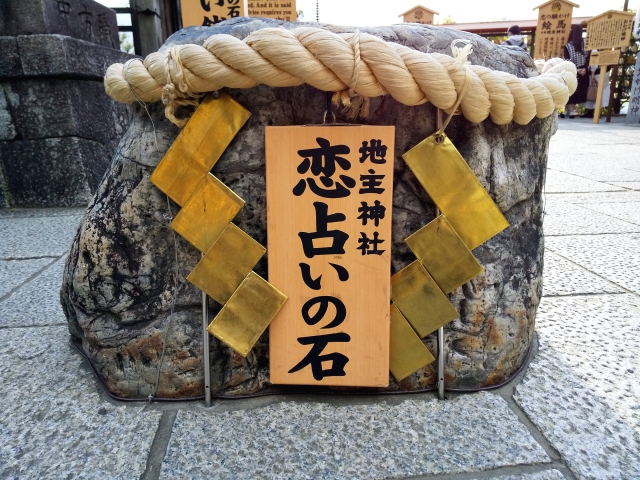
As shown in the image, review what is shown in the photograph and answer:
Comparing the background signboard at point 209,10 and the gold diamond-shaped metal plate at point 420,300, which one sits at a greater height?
the background signboard at point 209,10

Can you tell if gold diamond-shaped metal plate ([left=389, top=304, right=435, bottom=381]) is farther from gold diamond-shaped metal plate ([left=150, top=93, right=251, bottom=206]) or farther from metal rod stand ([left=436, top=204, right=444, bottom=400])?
gold diamond-shaped metal plate ([left=150, top=93, right=251, bottom=206])

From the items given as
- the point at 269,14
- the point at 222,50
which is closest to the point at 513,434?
the point at 222,50

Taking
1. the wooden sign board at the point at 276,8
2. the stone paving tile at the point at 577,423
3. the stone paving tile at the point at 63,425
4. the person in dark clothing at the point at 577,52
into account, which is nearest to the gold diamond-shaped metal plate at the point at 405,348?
the stone paving tile at the point at 577,423

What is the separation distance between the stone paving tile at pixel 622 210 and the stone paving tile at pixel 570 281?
0.97m

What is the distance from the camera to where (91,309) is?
1015mm

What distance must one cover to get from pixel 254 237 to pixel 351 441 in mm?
473

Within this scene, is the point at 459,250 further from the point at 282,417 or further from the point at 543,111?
the point at 282,417

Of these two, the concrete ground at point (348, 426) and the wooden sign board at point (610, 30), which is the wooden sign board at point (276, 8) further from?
the concrete ground at point (348, 426)

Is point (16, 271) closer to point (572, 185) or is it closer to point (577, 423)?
point (577, 423)

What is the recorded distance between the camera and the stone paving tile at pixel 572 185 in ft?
10.6

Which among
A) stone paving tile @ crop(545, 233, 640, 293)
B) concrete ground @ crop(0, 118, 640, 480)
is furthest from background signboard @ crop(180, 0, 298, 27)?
concrete ground @ crop(0, 118, 640, 480)

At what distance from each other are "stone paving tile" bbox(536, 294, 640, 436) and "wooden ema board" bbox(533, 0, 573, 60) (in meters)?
8.79

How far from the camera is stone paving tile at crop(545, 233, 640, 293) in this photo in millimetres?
1733

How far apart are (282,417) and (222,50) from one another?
75cm
